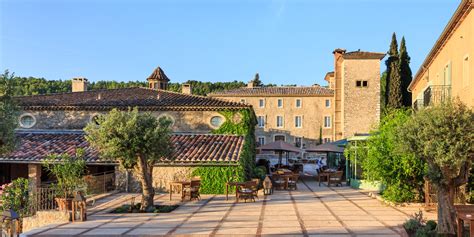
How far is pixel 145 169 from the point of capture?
1534 centimetres

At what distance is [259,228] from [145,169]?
5.52 m

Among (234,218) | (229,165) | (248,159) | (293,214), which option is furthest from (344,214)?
(248,159)

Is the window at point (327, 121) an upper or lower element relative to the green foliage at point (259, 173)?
upper

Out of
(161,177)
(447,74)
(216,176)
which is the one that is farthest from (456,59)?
(161,177)

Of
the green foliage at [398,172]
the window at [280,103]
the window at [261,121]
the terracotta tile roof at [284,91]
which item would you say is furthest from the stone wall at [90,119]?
the window at [280,103]

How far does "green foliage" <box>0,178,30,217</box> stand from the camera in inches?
601

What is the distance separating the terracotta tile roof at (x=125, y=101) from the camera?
24.3 meters

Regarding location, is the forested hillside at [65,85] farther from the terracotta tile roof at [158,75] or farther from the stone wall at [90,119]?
the stone wall at [90,119]

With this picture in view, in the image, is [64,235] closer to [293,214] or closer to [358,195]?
[293,214]

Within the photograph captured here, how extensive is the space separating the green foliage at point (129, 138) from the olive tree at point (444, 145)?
8.05m

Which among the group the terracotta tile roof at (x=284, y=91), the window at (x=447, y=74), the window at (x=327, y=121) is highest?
the terracotta tile roof at (x=284, y=91)

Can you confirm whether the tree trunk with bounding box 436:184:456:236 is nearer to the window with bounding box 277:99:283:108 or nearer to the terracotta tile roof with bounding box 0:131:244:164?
the terracotta tile roof with bounding box 0:131:244:164

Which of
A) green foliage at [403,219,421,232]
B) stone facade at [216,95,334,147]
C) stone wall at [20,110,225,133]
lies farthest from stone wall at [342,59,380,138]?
green foliage at [403,219,421,232]

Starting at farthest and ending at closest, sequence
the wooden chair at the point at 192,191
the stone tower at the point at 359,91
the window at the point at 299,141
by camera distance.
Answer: the window at the point at 299,141 → the stone tower at the point at 359,91 → the wooden chair at the point at 192,191
